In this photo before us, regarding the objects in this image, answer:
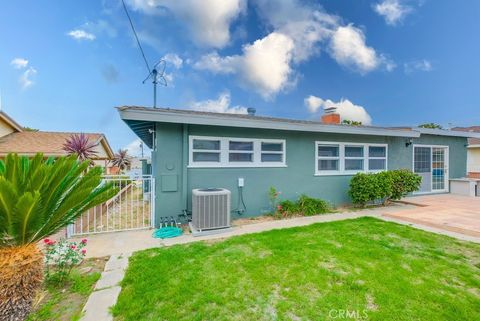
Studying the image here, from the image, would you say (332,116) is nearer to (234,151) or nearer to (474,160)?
(234,151)

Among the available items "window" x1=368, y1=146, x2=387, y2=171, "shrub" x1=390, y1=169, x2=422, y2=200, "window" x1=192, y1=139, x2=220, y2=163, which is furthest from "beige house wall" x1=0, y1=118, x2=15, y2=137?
"shrub" x1=390, y1=169, x2=422, y2=200

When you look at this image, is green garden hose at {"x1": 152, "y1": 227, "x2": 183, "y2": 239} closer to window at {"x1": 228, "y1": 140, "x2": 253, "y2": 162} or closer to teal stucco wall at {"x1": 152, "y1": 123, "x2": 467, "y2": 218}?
Result: teal stucco wall at {"x1": 152, "y1": 123, "x2": 467, "y2": 218}

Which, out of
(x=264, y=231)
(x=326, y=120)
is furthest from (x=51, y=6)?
(x=326, y=120)

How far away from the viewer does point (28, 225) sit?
216 centimetres

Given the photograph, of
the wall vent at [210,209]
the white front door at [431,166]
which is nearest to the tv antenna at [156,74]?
the wall vent at [210,209]

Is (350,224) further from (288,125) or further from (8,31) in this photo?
(8,31)

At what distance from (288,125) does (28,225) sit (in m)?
6.32

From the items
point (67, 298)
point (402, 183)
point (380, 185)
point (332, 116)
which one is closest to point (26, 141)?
point (67, 298)

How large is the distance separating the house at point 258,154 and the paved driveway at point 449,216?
6.96ft

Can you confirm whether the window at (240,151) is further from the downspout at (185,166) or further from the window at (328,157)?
the window at (328,157)

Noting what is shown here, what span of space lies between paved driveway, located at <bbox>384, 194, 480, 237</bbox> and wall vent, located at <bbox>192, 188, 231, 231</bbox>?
5.39m

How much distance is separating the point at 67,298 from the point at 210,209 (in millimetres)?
3068

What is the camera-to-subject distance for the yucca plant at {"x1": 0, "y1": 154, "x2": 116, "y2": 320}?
197 centimetres

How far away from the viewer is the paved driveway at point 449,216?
5570 millimetres
